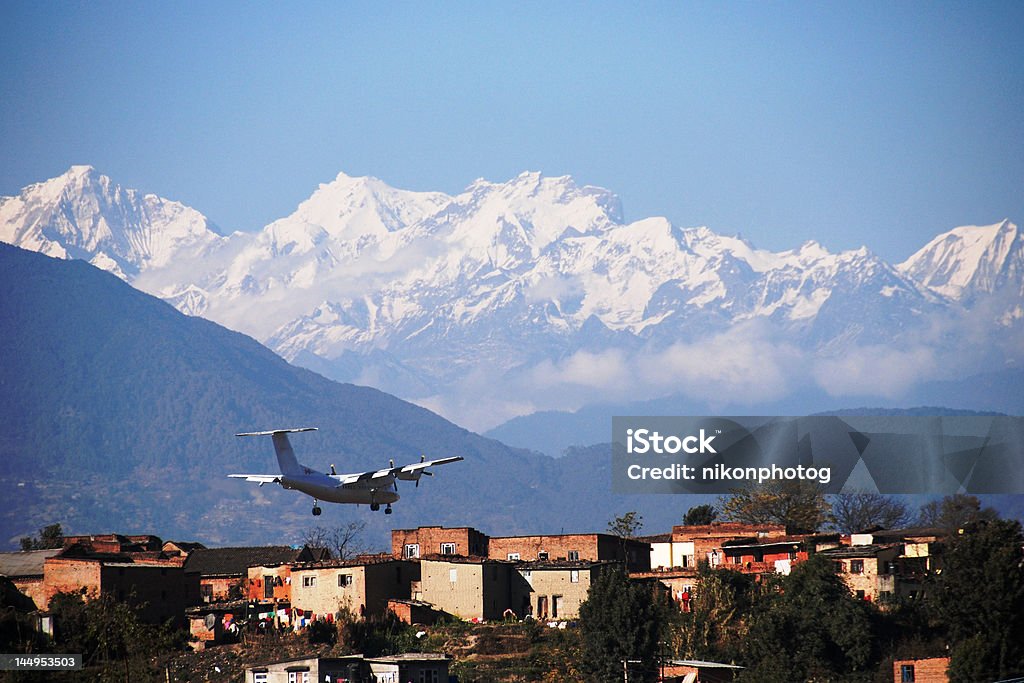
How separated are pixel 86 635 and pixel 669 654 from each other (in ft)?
104

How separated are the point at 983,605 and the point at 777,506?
67.1 m

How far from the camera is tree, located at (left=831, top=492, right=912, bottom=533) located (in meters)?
174

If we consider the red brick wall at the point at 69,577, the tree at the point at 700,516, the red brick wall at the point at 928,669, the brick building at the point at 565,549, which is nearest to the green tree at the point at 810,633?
the red brick wall at the point at 928,669

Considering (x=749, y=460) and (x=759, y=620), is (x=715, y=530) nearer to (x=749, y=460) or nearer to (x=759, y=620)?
(x=759, y=620)

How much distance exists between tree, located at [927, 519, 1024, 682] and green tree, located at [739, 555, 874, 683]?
4.67 meters

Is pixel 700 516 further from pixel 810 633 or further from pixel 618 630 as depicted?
pixel 618 630

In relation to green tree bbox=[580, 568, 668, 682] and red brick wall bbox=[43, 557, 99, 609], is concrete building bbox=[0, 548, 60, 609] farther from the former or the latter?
green tree bbox=[580, 568, 668, 682]

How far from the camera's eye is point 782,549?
370ft

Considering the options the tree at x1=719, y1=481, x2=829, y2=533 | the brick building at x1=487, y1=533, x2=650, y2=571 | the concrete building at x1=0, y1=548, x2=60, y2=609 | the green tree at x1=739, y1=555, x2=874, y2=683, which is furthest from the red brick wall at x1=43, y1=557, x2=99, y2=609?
the tree at x1=719, y1=481, x2=829, y2=533

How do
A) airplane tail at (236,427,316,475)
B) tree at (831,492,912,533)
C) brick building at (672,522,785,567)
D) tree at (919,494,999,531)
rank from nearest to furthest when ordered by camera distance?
airplane tail at (236,427,316,475), brick building at (672,522,785,567), tree at (919,494,999,531), tree at (831,492,912,533)

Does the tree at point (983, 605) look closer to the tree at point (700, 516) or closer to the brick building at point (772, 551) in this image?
the brick building at point (772, 551)

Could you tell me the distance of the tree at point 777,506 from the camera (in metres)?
155

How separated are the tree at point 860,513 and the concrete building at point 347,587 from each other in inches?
2894

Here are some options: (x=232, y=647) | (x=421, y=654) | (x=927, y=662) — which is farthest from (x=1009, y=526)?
(x=232, y=647)
